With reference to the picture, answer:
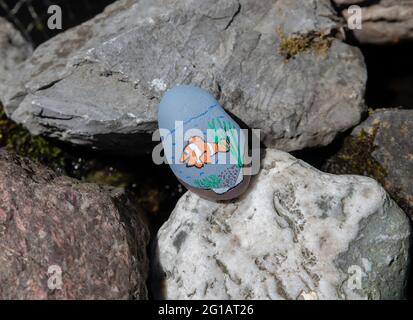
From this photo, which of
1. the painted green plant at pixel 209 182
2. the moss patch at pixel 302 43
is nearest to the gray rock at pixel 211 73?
the moss patch at pixel 302 43

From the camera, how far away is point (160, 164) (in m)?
4.00

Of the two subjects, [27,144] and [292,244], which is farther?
[27,144]

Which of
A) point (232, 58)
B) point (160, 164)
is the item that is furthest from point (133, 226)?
point (232, 58)

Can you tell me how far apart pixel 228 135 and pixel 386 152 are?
110 centimetres

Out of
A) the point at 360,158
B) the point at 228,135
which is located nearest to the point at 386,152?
the point at 360,158

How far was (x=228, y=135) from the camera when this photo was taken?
3.07 m

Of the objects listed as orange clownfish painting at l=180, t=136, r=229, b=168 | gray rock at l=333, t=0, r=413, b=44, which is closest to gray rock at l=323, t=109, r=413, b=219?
gray rock at l=333, t=0, r=413, b=44

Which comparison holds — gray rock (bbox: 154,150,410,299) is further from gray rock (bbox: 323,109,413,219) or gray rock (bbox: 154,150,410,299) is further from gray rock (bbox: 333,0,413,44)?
gray rock (bbox: 333,0,413,44)

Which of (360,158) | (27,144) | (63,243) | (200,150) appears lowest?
(360,158)

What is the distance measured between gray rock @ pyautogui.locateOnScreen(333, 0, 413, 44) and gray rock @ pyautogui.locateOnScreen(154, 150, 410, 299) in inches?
53.5

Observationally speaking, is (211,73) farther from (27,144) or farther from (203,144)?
(27,144)

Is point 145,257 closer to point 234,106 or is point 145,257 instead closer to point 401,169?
point 234,106
